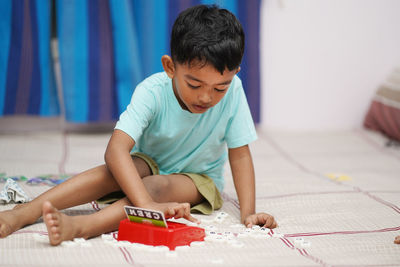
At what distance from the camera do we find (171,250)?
3.51 feet

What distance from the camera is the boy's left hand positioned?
4.13 ft

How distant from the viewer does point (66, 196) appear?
1.21 meters

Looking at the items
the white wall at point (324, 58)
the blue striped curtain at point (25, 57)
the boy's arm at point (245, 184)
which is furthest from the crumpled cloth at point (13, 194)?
the white wall at point (324, 58)

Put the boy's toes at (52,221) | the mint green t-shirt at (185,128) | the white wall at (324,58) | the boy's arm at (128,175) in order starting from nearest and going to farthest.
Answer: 1. the boy's toes at (52,221)
2. the boy's arm at (128,175)
3. the mint green t-shirt at (185,128)
4. the white wall at (324,58)

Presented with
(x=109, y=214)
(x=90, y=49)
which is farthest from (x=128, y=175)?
(x=90, y=49)

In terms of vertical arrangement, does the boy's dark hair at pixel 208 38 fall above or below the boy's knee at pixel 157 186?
above

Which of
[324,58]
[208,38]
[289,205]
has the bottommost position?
[289,205]

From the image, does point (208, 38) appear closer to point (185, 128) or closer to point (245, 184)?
point (185, 128)

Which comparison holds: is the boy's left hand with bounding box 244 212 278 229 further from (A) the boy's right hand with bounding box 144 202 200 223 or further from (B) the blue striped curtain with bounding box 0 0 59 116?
(B) the blue striped curtain with bounding box 0 0 59 116

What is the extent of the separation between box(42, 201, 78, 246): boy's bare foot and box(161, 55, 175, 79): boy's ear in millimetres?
429

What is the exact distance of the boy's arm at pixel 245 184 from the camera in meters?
1.28

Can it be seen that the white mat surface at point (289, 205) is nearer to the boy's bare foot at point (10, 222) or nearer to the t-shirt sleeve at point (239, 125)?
the boy's bare foot at point (10, 222)

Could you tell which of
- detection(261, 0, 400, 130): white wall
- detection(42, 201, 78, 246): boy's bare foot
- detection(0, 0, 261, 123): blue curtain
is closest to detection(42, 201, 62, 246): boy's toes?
detection(42, 201, 78, 246): boy's bare foot

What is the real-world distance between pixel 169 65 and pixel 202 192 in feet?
1.11
